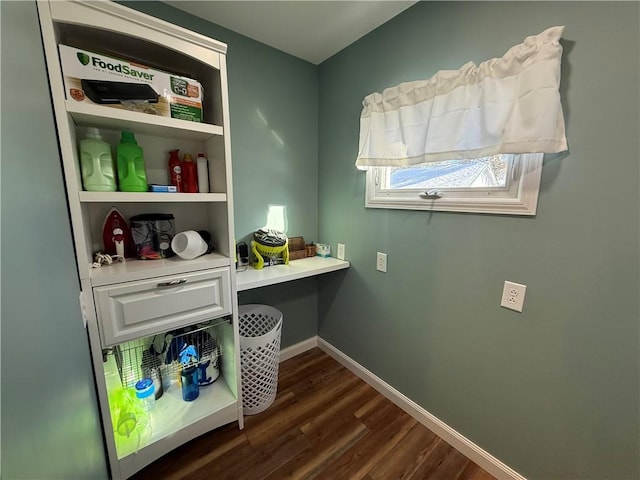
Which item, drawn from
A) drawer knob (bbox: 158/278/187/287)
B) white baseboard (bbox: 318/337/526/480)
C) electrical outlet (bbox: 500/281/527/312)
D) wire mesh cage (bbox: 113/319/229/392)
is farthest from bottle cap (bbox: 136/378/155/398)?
electrical outlet (bbox: 500/281/527/312)

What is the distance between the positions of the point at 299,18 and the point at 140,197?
1.33 meters

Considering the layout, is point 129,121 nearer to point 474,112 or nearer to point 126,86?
point 126,86

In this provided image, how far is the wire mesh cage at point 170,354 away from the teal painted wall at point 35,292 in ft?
1.44

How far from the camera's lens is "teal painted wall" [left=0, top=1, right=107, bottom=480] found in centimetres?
47

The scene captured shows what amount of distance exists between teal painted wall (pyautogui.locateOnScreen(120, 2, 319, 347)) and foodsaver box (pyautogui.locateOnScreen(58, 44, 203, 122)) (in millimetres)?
512

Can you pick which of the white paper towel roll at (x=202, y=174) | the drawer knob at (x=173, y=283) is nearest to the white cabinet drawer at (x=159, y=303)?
the drawer knob at (x=173, y=283)

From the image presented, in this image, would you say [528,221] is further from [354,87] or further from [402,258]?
[354,87]

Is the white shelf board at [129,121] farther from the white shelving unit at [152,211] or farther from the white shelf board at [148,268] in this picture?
the white shelf board at [148,268]

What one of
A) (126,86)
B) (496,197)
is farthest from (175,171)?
(496,197)

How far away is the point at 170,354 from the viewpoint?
1370 millimetres

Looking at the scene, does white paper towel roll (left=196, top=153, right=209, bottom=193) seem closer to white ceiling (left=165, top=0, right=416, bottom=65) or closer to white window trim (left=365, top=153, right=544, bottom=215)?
white ceiling (left=165, top=0, right=416, bottom=65)

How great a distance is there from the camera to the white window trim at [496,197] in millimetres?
1029

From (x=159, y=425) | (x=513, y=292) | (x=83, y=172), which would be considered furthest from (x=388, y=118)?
(x=159, y=425)

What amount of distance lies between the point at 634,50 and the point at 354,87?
1.27m
